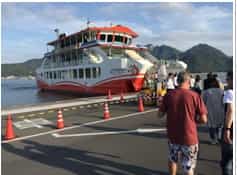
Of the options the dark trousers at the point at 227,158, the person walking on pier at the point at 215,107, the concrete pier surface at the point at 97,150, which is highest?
the person walking on pier at the point at 215,107

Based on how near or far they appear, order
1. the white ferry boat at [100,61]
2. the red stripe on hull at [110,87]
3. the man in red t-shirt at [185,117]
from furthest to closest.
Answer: the white ferry boat at [100,61] < the red stripe on hull at [110,87] < the man in red t-shirt at [185,117]

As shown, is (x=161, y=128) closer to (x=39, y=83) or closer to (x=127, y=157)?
(x=127, y=157)

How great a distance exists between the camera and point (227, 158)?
3.74 meters

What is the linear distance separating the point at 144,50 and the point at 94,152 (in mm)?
24071

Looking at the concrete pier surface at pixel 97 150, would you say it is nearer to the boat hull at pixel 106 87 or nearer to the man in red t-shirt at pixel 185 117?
the man in red t-shirt at pixel 185 117

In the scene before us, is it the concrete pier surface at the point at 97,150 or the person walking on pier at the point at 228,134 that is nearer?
the person walking on pier at the point at 228,134

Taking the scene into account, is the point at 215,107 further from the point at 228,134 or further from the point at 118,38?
the point at 118,38

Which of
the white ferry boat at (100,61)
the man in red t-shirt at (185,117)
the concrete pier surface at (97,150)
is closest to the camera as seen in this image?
the man in red t-shirt at (185,117)

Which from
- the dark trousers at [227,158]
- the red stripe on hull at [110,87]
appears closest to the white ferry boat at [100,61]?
the red stripe on hull at [110,87]

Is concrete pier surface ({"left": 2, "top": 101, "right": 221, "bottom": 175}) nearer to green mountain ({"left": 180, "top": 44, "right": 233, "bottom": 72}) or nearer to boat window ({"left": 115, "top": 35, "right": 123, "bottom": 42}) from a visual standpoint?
green mountain ({"left": 180, "top": 44, "right": 233, "bottom": 72})

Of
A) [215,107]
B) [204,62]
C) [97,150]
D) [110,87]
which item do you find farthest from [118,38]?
[204,62]

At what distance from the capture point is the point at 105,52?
2630 cm

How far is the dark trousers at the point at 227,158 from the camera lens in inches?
144

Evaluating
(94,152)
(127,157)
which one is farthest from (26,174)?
(127,157)
